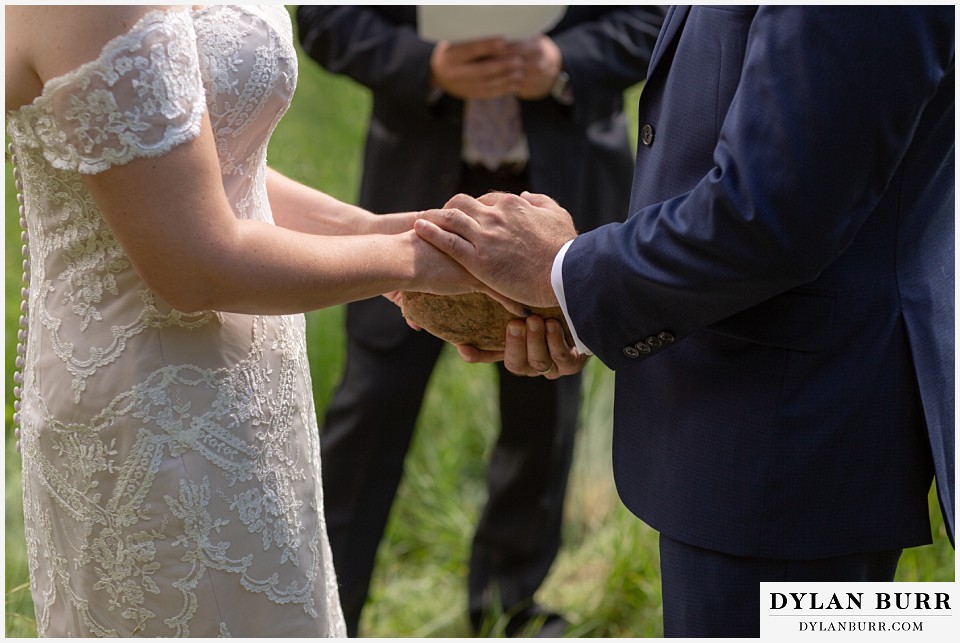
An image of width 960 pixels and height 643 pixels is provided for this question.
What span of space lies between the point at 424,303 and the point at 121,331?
23.0 inches

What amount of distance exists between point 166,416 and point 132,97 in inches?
20.4

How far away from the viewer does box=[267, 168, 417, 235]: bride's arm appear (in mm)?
2178

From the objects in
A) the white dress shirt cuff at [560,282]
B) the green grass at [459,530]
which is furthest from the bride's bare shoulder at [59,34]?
the green grass at [459,530]

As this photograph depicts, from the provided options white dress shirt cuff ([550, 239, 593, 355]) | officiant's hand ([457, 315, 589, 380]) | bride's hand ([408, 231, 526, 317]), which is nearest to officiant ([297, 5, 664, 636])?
officiant's hand ([457, 315, 589, 380])

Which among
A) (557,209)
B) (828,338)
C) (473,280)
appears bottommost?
(828,338)

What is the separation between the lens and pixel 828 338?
5.55ft

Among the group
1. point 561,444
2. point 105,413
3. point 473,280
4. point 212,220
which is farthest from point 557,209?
point 561,444

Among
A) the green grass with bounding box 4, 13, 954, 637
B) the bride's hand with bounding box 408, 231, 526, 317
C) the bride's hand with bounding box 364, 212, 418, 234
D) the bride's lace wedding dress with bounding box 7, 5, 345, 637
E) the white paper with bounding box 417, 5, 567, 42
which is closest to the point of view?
the bride's lace wedding dress with bounding box 7, 5, 345, 637

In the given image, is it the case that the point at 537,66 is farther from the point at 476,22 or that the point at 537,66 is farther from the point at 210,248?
the point at 210,248

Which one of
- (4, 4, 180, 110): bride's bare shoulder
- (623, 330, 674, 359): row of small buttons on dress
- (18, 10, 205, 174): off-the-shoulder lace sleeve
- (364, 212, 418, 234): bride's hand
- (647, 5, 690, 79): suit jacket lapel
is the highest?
(647, 5, 690, 79): suit jacket lapel

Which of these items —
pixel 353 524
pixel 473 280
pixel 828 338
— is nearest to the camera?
pixel 828 338

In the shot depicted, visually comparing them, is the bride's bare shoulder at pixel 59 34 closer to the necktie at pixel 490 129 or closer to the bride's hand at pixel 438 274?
the bride's hand at pixel 438 274

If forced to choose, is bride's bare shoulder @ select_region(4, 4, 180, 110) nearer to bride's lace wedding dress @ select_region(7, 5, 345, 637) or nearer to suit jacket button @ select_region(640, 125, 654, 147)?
bride's lace wedding dress @ select_region(7, 5, 345, 637)

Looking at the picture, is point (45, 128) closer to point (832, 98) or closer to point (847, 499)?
point (832, 98)
